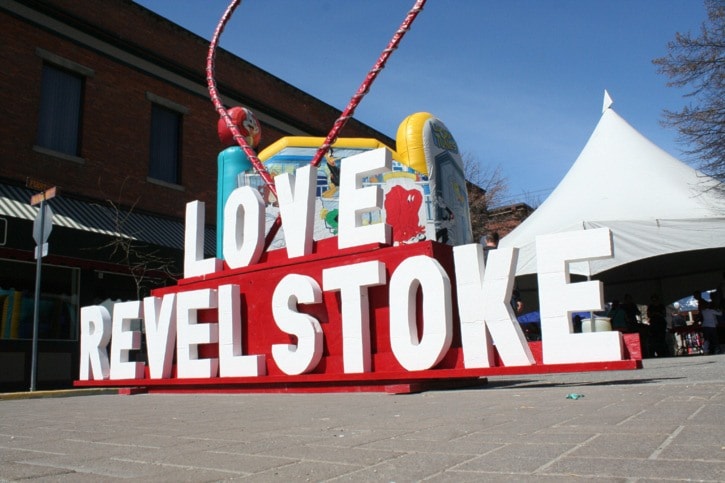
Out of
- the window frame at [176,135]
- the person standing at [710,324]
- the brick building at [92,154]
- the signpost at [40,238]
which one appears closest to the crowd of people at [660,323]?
the person standing at [710,324]

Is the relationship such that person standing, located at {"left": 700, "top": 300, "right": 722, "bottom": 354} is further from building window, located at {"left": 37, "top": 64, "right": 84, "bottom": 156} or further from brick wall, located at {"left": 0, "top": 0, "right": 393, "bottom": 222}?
building window, located at {"left": 37, "top": 64, "right": 84, "bottom": 156}

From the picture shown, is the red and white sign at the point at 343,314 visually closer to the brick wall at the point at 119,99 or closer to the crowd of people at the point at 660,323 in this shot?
the brick wall at the point at 119,99

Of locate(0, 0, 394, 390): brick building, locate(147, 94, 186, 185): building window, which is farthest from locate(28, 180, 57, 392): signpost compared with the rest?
locate(147, 94, 186, 185): building window

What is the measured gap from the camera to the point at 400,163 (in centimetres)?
1066

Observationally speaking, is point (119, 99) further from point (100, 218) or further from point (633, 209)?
point (633, 209)

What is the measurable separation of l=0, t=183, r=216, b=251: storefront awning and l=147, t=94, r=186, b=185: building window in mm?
1384

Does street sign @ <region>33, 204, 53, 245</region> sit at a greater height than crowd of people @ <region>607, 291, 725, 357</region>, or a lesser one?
greater

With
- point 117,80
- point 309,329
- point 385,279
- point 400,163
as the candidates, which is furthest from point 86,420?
point 117,80

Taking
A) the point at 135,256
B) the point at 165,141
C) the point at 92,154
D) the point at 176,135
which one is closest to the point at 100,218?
the point at 135,256

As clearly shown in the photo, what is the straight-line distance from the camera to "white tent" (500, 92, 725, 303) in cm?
1017

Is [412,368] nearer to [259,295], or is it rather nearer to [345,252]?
[345,252]

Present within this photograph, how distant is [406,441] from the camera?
2.75 meters

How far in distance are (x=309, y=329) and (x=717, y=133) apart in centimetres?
1119

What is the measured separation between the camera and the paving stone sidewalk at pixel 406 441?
2.07 metres
